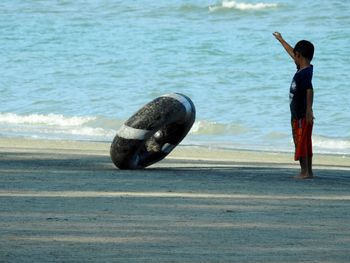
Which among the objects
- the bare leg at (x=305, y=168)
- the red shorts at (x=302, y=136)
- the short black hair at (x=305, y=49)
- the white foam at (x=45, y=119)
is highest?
the short black hair at (x=305, y=49)

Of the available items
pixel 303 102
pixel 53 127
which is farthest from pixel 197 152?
pixel 53 127

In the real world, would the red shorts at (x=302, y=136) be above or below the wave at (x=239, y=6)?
above

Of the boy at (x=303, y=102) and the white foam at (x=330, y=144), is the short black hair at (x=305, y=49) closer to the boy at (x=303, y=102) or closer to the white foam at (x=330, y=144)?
the boy at (x=303, y=102)

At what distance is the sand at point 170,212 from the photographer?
7109 millimetres

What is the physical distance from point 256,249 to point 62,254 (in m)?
1.15

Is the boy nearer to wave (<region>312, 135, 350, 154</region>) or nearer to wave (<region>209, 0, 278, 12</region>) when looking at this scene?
wave (<region>312, 135, 350, 154</region>)

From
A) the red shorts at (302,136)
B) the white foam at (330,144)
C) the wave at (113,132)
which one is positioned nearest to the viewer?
the red shorts at (302,136)

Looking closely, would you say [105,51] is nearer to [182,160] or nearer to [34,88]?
[34,88]

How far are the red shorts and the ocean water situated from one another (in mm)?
4421

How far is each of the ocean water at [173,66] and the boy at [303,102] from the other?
14.5 ft

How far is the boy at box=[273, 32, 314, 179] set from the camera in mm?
11047

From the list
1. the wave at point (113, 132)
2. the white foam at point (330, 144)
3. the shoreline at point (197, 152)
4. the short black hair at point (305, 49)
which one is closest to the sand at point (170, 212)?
the shoreline at point (197, 152)

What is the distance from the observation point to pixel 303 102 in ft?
36.4

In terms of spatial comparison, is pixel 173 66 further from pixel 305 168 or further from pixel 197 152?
pixel 305 168
